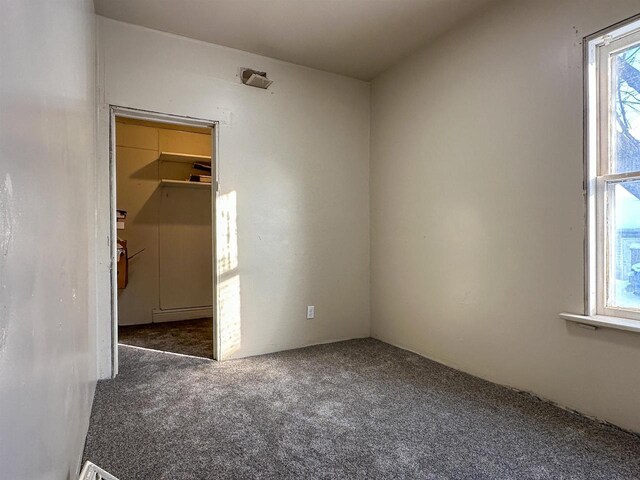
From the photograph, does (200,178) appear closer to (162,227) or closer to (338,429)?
(162,227)

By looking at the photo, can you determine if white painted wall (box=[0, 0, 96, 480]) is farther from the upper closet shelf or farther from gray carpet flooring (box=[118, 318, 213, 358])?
the upper closet shelf

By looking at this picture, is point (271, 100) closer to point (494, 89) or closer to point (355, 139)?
point (355, 139)

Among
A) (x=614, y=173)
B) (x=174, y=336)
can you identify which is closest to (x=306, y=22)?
(x=614, y=173)

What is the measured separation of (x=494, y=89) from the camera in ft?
8.22

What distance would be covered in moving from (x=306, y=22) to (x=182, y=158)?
257 centimetres

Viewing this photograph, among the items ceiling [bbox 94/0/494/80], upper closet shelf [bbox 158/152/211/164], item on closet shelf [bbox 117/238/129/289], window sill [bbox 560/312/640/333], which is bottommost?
window sill [bbox 560/312/640/333]

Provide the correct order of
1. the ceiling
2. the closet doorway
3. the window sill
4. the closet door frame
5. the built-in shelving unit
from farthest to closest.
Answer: the built-in shelving unit < the closet doorway < the closet door frame < the ceiling < the window sill

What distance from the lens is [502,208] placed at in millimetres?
2459

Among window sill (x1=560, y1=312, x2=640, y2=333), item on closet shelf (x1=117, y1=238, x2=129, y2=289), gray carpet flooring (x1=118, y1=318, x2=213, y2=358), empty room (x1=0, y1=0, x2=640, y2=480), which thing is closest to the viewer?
empty room (x1=0, y1=0, x2=640, y2=480)

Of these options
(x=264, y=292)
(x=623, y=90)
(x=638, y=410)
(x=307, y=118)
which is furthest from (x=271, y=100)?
(x=638, y=410)

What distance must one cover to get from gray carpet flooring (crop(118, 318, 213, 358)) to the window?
9.49 feet

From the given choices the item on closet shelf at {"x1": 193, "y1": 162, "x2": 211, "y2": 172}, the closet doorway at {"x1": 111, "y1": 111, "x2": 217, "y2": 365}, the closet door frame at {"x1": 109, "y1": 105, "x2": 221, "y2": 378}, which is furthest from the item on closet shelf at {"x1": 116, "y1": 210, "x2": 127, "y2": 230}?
the closet door frame at {"x1": 109, "y1": 105, "x2": 221, "y2": 378}

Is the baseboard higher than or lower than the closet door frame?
lower

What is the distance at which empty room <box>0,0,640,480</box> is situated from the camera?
3.77 feet
